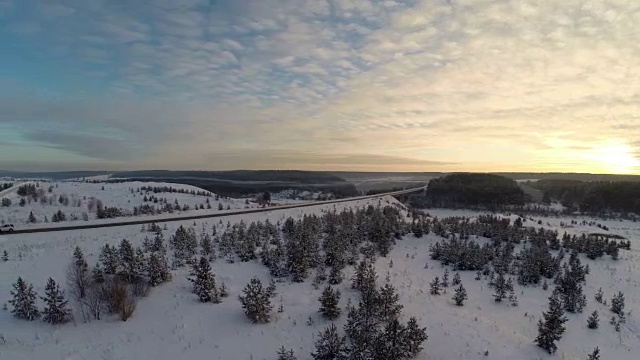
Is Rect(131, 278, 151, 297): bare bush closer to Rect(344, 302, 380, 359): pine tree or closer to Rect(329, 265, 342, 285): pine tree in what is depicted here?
Rect(329, 265, 342, 285): pine tree

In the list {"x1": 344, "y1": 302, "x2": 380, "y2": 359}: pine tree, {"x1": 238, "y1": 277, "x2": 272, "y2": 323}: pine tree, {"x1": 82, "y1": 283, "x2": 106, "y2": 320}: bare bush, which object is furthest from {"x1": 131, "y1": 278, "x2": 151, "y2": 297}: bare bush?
{"x1": 344, "y1": 302, "x2": 380, "y2": 359}: pine tree

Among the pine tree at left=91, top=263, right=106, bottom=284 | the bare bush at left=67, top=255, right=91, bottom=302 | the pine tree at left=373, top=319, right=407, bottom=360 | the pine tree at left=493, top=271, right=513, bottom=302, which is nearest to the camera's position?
the pine tree at left=373, top=319, right=407, bottom=360

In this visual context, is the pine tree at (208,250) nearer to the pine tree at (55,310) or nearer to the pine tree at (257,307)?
the pine tree at (257,307)

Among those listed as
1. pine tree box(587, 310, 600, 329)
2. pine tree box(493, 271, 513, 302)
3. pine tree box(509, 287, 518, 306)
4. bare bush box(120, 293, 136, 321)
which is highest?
bare bush box(120, 293, 136, 321)

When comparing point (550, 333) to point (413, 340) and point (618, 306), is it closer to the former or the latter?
point (413, 340)

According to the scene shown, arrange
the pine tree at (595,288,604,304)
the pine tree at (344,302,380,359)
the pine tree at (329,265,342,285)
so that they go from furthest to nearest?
1. the pine tree at (595,288,604,304)
2. the pine tree at (329,265,342,285)
3. the pine tree at (344,302,380,359)

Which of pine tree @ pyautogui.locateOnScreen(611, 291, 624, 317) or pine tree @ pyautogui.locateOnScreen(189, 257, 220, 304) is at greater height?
pine tree @ pyautogui.locateOnScreen(189, 257, 220, 304)

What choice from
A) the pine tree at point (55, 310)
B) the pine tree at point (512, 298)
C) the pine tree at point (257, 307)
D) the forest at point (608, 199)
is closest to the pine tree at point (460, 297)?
the pine tree at point (512, 298)

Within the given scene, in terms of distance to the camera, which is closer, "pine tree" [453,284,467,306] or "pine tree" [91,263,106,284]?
"pine tree" [91,263,106,284]

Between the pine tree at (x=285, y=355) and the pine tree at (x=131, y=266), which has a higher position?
the pine tree at (x=131, y=266)

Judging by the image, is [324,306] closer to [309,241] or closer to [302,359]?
[302,359]
